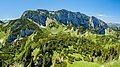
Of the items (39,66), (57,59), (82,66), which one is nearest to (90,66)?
(82,66)

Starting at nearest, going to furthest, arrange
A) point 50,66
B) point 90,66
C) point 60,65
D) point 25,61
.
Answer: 1. point 90,66
2. point 60,65
3. point 50,66
4. point 25,61

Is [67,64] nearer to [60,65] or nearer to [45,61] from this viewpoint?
[60,65]

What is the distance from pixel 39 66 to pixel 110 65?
93410 millimetres

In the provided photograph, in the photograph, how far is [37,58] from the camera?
182875mm

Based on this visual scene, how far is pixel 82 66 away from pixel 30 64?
69009 mm

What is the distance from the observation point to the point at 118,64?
279 ft

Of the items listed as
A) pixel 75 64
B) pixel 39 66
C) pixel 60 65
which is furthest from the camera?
pixel 39 66

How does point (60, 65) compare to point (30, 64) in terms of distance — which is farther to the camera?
point (30, 64)

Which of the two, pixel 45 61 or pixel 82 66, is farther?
pixel 45 61

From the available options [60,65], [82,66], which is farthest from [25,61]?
[82,66]

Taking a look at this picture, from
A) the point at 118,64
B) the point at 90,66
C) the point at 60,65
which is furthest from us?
the point at 60,65

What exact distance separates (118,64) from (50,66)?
8184cm

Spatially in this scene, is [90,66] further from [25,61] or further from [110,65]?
[25,61]

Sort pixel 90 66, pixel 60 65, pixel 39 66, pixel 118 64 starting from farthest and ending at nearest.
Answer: pixel 39 66 < pixel 60 65 < pixel 90 66 < pixel 118 64
